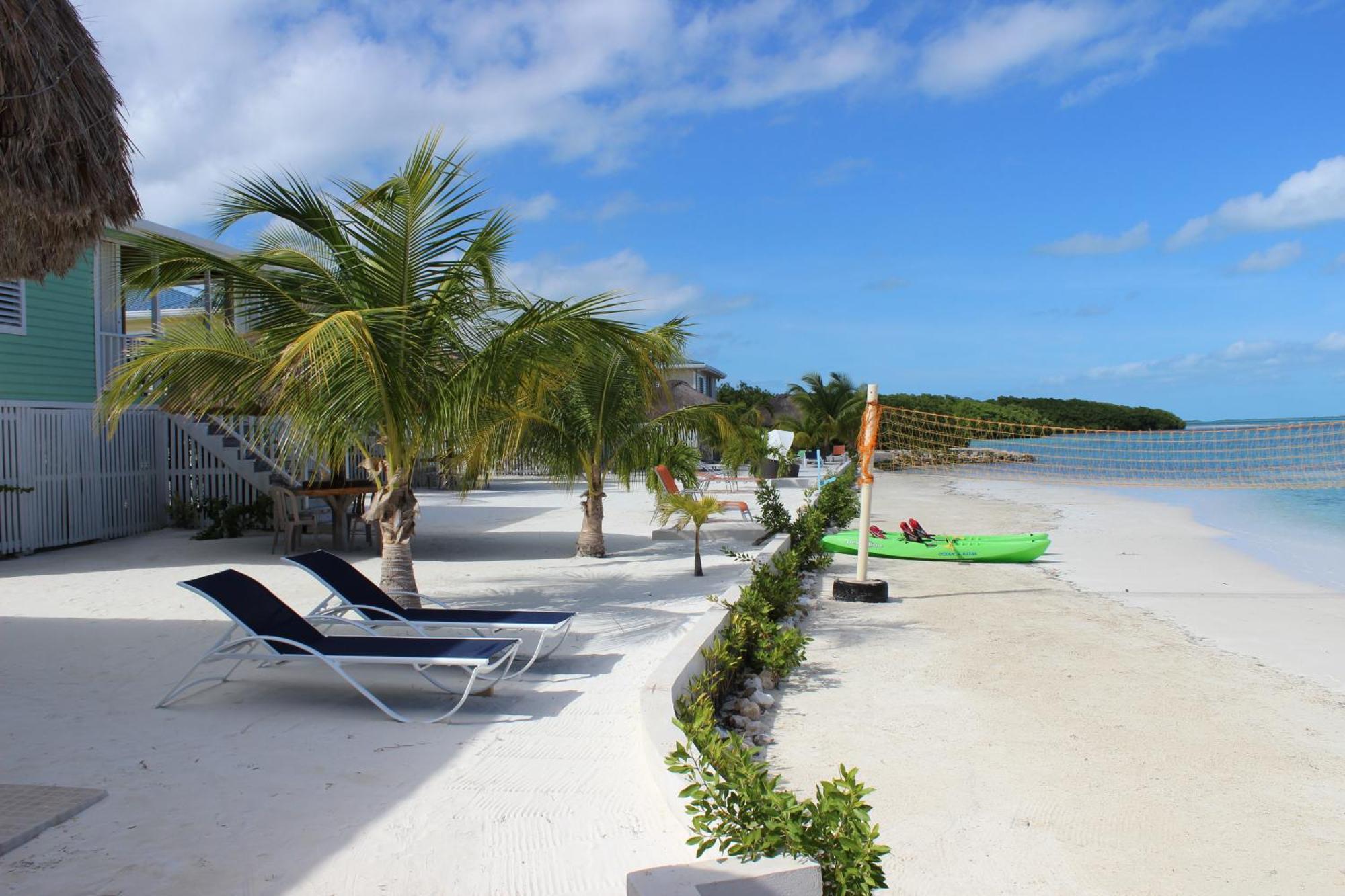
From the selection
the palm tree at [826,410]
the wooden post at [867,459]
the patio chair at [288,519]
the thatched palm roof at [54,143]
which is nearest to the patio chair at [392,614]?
the thatched palm roof at [54,143]

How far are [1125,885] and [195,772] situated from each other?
4.29 m

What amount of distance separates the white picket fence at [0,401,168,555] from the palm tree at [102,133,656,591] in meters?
5.76

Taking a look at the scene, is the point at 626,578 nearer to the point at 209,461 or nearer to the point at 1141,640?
the point at 1141,640

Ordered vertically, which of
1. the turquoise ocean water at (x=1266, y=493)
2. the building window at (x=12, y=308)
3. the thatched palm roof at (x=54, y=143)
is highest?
the building window at (x=12, y=308)

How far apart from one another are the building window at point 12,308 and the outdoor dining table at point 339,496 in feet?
15.6

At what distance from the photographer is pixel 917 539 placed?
606 inches

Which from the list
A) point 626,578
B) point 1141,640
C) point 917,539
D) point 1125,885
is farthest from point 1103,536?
point 1125,885

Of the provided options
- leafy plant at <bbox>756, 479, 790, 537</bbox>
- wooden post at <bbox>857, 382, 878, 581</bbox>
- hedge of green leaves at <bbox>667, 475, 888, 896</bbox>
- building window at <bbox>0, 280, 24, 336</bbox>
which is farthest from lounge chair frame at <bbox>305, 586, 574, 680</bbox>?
building window at <bbox>0, 280, 24, 336</bbox>

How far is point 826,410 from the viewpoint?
148 ft

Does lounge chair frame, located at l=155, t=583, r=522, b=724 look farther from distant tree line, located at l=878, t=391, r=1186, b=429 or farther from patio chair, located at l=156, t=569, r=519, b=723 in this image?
distant tree line, located at l=878, t=391, r=1186, b=429

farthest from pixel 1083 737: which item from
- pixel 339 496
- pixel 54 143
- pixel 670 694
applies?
pixel 339 496

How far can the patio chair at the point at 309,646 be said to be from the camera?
17.6ft

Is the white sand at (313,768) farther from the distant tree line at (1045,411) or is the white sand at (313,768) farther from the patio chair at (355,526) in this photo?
the distant tree line at (1045,411)

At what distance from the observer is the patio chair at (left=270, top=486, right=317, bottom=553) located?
12.4 metres
